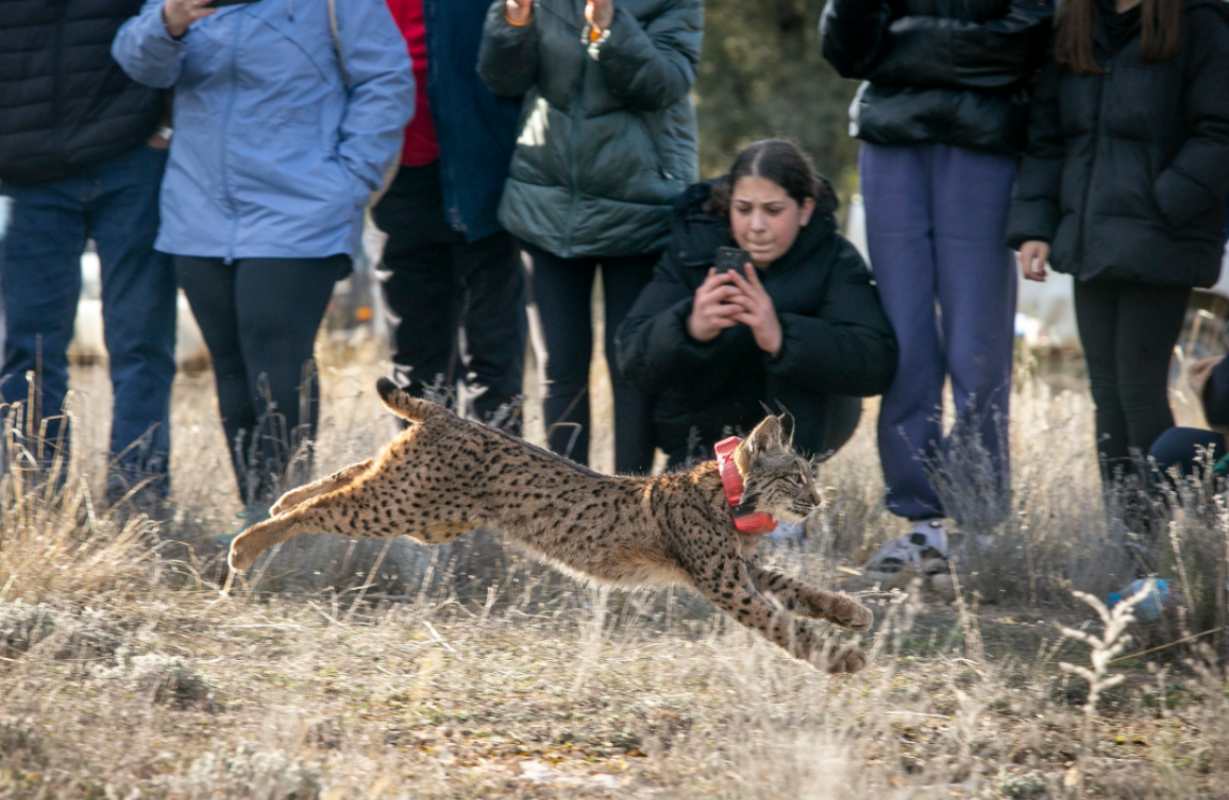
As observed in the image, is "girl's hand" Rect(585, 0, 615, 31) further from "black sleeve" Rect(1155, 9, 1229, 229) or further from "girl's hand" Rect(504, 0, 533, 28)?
"black sleeve" Rect(1155, 9, 1229, 229)

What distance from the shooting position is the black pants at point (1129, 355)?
17.4 ft

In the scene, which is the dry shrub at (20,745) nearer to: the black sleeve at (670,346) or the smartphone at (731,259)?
the black sleeve at (670,346)

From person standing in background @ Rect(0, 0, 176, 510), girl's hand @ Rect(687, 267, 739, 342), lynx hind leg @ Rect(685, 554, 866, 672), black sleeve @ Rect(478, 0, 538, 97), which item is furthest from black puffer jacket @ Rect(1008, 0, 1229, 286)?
person standing in background @ Rect(0, 0, 176, 510)

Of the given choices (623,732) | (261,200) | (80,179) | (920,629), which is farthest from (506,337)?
(623,732)

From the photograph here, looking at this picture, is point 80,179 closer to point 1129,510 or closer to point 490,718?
point 490,718

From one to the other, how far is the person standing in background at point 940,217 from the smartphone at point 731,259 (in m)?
0.54

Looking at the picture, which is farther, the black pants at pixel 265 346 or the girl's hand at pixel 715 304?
the black pants at pixel 265 346

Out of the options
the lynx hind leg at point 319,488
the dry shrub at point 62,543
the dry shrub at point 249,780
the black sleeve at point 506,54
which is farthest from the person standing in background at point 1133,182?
the dry shrub at point 62,543

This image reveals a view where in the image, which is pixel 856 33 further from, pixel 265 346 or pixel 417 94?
pixel 265 346

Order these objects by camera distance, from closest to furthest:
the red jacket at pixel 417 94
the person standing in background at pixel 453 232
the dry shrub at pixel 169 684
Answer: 1. the dry shrub at pixel 169 684
2. the person standing in background at pixel 453 232
3. the red jacket at pixel 417 94

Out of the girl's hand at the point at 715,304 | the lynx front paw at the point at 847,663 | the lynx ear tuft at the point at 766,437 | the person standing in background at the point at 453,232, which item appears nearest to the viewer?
the lynx front paw at the point at 847,663

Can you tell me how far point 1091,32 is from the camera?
17.3 feet

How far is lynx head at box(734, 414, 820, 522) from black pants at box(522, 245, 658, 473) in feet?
4.16

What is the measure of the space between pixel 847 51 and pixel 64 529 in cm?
292
